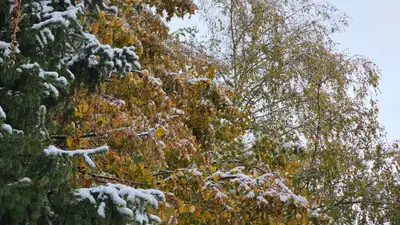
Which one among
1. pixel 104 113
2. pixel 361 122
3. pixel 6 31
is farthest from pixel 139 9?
pixel 361 122

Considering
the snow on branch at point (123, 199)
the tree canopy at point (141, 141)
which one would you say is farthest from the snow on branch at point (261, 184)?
the snow on branch at point (123, 199)

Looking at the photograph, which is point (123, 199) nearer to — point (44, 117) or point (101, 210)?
point (101, 210)

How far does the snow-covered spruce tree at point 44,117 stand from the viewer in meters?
3.57

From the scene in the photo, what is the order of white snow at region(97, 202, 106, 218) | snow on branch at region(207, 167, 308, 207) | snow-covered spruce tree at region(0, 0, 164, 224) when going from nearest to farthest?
snow-covered spruce tree at region(0, 0, 164, 224) → white snow at region(97, 202, 106, 218) → snow on branch at region(207, 167, 308, 207)

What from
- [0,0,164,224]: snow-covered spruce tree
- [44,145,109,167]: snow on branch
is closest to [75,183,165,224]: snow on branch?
[0,0,164,224]: snow-covered spruce tree

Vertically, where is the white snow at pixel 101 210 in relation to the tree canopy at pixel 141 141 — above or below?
below

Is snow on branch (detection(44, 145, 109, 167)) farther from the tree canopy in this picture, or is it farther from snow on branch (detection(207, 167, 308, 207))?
snow on branch (detection(207, 167, 308, 207))

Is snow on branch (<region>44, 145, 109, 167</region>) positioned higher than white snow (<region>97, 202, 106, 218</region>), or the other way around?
snow on branch (<region>44, 145, 109, 167</region>)

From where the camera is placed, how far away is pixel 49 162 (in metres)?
3.62

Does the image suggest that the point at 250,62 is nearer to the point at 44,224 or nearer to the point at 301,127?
the point at 301,127

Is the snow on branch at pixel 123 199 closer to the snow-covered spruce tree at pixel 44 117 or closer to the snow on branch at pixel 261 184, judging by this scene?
the snow-covered spruce tree at pixel 44 117

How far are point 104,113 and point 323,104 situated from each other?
20.8 feet

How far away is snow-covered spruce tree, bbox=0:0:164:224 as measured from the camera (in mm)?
3566

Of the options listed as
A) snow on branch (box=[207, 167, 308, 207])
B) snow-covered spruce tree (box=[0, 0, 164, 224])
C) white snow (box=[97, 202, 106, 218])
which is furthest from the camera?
snow on branch (box=[207, 167, 308, 207])
